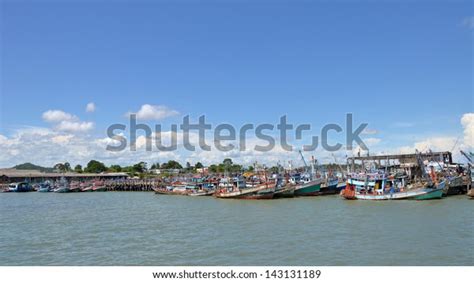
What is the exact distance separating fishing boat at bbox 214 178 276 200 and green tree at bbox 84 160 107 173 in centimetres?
9175

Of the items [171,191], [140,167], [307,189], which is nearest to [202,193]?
[171,191]

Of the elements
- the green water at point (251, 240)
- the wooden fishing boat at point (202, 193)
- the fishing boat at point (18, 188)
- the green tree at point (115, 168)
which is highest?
the green tree at point (115, 168)

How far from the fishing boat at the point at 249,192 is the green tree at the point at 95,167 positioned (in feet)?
301

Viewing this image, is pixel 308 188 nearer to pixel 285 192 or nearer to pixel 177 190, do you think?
pixel 285 192

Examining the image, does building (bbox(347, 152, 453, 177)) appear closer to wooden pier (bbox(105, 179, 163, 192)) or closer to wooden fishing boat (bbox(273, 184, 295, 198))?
wooden fishing boat (bbox(273, 184, 295, 198))

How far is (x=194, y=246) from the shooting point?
16.1 metres

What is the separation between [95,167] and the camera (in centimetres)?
12900

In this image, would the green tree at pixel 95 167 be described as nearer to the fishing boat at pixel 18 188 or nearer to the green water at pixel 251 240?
the fishing boat at pixel 18 188

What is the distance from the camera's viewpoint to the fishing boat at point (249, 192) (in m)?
41.7

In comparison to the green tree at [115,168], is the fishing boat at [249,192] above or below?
below

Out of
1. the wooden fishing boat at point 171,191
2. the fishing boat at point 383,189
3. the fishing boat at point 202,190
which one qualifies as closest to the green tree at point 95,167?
the wooden fishing boat at point 171,191

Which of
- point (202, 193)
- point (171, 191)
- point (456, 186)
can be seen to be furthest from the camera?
point (171, 191)

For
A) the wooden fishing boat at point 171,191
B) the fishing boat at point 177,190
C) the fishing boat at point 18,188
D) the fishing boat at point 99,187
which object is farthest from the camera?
the fishing boat at point 18,188

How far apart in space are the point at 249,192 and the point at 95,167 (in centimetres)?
9721
